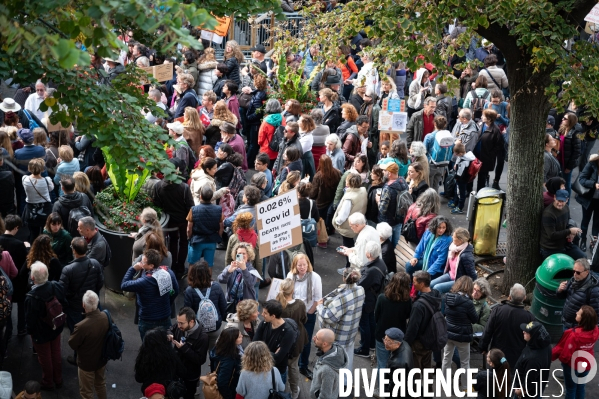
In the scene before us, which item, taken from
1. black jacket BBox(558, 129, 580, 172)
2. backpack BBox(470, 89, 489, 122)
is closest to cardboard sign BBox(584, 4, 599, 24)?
backpack BBox(470, 89, 489, 122)

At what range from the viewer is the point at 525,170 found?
10977 millimetres

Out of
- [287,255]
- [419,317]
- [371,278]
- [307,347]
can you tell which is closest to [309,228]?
[287,255]

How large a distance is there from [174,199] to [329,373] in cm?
Answer: 424

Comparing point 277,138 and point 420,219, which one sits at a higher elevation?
point 277,138

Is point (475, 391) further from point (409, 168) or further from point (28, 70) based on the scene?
point (28, 70)

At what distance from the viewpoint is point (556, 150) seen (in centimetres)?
1402

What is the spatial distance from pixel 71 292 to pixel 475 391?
4.79 m

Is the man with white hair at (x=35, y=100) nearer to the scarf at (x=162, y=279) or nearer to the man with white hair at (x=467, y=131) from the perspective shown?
the scarf at (x=162, y=279)

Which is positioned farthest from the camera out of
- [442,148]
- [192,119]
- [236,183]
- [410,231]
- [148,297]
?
[442,148]

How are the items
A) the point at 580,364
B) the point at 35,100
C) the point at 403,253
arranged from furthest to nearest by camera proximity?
the point at 35,100, the point at 403,253, the point at 580,364

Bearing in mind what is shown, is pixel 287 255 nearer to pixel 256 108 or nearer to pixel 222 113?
pixel 222 113

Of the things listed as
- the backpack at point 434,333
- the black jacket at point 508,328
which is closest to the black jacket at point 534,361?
the black jacket at point 508,328

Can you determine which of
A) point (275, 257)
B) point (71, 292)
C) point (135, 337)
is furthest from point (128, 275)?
point (275, 257)

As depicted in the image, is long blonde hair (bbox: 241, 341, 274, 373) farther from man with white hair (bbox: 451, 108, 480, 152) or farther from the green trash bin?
man with white hair (bbox: 451, 108, 480, 152)
